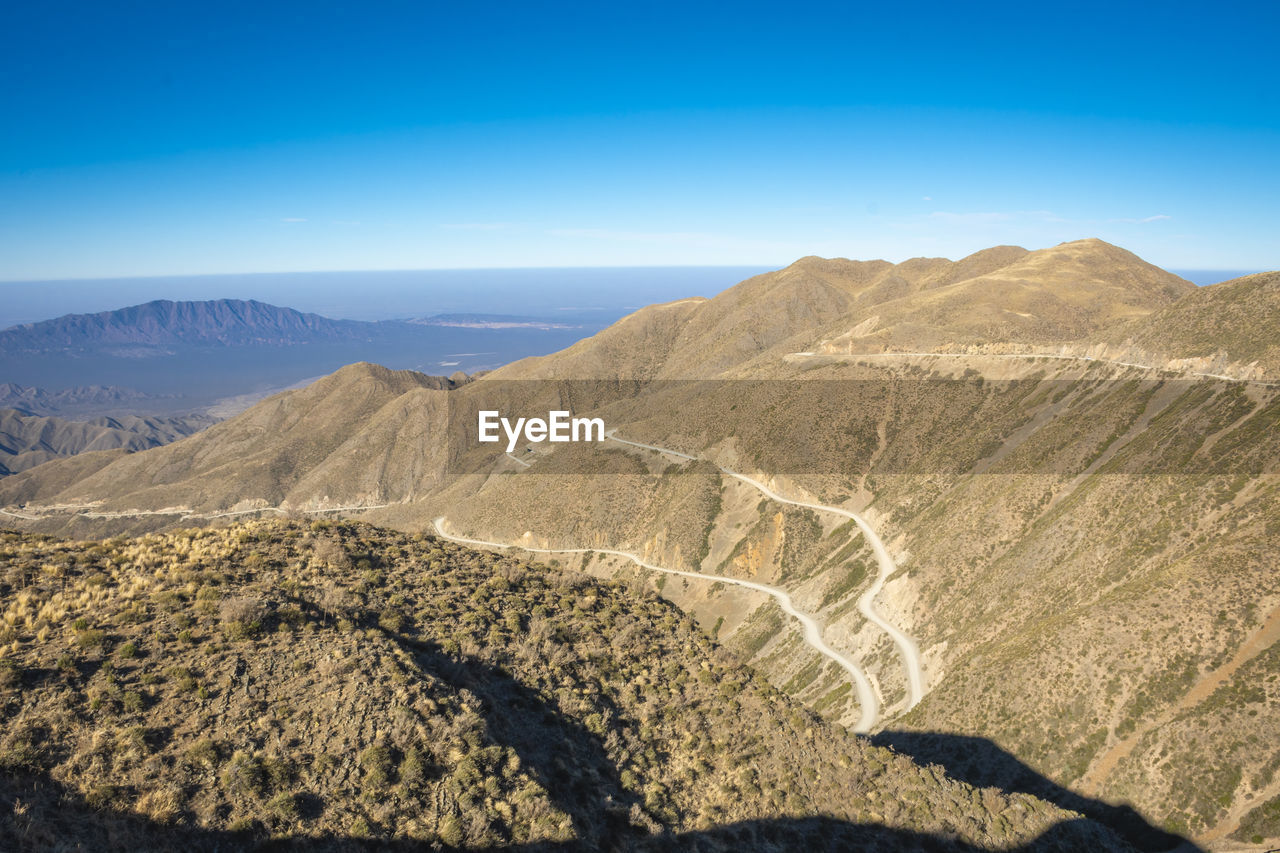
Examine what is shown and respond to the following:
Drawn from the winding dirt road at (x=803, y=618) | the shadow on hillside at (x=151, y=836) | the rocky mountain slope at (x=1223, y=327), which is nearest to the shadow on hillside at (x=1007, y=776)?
the winding dirt road at (x=803, y=618)

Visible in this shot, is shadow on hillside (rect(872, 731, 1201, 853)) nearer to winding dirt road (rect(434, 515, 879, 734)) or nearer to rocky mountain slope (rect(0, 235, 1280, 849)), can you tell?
rocky mountain slope (rect(0, 235, 1280, 849))

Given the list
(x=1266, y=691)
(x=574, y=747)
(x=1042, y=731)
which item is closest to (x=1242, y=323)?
(x=1266, y=691)

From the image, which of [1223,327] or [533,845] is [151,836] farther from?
[1223,327]

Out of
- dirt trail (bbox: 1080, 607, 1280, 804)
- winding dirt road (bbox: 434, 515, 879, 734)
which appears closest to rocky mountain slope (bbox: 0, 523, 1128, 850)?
dirt trail (bbox: 1080, 607, 1280, 804)

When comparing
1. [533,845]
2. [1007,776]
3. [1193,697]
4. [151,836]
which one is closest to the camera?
[151,836]

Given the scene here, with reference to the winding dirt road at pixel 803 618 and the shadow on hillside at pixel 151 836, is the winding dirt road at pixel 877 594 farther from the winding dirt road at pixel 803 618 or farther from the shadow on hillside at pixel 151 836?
the shadow on hillside at pixel 151 836

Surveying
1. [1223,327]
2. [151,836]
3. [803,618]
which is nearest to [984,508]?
[803,618]
